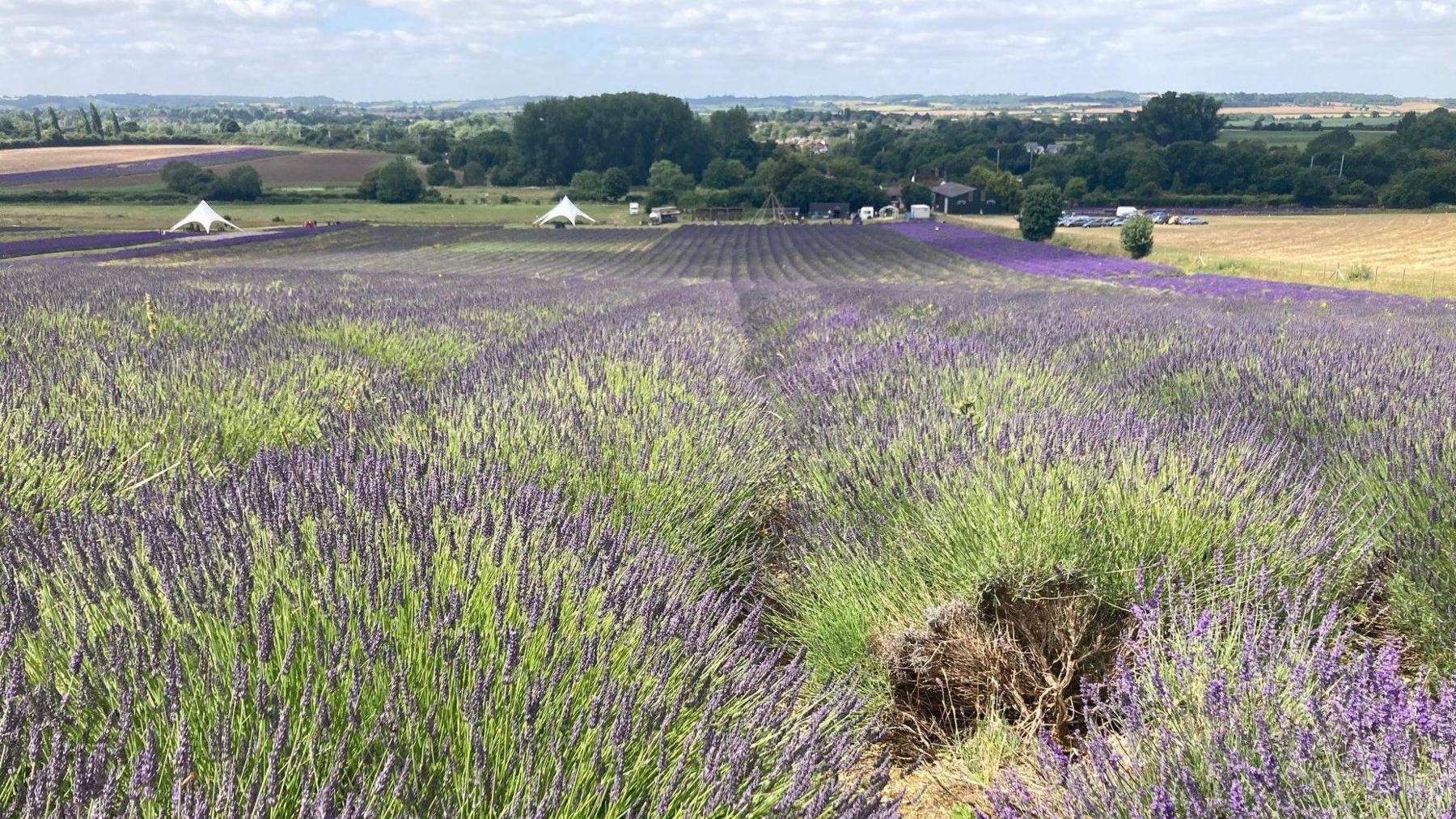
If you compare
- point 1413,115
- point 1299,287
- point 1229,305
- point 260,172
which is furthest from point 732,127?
point 1229,305

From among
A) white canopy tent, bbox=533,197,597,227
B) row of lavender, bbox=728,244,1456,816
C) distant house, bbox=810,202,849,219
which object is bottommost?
distant house, bbox=810,202,849,219

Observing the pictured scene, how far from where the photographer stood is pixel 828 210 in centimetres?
7088

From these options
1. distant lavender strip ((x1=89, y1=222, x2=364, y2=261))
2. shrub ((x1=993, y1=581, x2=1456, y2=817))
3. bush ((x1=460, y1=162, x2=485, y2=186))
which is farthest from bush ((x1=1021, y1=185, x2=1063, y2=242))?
bush ((x1=460, y1=162, x2=485, y2=186))

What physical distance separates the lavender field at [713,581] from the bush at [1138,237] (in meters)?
31.4

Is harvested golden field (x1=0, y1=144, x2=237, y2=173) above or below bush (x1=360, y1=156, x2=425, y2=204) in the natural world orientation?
above

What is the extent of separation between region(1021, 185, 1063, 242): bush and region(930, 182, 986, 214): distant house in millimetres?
29912

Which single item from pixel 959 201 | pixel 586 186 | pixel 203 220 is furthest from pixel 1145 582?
pixel 586 186

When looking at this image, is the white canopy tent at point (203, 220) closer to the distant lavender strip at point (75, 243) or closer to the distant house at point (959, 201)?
the distant lavender strip at point (75, 243)

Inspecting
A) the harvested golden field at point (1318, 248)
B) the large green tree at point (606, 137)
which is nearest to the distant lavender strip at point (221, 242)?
the harvested golden field at point (1318, 248)

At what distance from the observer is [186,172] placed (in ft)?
204

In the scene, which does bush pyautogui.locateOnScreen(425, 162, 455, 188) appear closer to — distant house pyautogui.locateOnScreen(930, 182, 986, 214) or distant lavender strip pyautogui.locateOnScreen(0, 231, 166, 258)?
distant house pyautogui.locateOnScreen(930, 182, 986, 214)

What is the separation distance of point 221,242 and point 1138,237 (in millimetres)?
33492

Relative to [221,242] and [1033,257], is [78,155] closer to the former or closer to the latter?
[221,242]

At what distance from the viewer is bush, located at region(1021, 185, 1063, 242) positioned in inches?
1714
